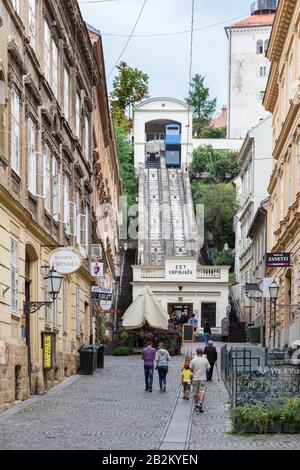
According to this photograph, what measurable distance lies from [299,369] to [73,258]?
7721mm

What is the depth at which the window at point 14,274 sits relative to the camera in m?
21.0

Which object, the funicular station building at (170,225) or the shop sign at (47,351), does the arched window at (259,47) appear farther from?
the shop sign at (47,351)

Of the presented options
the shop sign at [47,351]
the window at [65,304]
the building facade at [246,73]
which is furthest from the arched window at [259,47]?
the shop sign at [47,351]

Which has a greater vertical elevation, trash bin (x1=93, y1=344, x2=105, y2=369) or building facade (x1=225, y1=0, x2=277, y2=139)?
building facade (x1=225, y1=0, x2=277, y2=139)

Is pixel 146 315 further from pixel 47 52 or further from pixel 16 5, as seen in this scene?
pixel 16 5

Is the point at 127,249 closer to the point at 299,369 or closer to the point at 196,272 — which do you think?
the point at 196,272

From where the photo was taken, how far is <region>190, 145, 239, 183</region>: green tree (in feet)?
329

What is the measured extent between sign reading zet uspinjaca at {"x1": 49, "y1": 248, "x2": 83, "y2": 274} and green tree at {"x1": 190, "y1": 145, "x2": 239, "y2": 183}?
75837mm

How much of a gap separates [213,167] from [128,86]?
2084 cm

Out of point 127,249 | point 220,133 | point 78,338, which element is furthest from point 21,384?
point 220,133

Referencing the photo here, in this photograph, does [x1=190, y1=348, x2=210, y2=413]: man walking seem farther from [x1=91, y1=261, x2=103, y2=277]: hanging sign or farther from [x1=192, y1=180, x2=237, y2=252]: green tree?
[x1=192, y1=180, x2=237, y2=252]: green tree

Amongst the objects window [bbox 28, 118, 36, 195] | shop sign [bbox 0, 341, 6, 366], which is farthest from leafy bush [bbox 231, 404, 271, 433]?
window [bbox 28, 118, 36, 195]

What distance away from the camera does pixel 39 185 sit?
981 inches

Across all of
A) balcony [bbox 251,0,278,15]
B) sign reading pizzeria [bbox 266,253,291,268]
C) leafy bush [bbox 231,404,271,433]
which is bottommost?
leafy bush [bbox 231,404,271,433]
